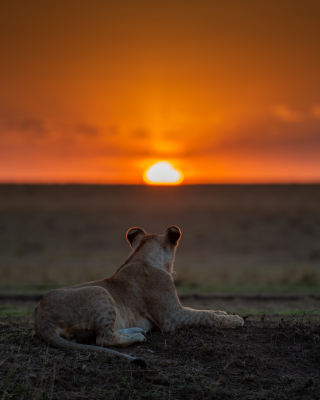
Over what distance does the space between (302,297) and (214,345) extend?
8796 mm

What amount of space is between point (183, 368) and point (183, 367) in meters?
0.03

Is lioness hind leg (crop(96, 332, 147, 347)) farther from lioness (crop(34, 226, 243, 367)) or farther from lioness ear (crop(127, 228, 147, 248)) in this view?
lioness ear (crop(127, 228, 147, 248))

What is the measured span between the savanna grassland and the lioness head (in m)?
0.38

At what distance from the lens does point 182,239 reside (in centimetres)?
3884

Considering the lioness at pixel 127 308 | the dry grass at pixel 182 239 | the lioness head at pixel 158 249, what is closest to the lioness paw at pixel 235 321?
the lioness at pixel 127 308

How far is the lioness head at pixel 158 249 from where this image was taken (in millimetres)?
7280

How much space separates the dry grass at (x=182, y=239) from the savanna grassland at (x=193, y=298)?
0.11 meters

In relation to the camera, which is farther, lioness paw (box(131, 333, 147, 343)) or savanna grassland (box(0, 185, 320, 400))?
lioness paw (box(131, 333, 147, 343))

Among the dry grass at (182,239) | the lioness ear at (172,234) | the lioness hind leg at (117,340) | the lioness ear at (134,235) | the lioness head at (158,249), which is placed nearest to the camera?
the lioness hind leg at (117,340)

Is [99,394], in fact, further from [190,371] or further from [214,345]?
[214,345]

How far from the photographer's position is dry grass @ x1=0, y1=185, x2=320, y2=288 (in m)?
19.9

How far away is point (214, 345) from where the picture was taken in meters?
5.98

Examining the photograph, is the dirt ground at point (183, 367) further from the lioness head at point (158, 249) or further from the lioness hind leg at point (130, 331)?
the lioness head at point (158, 249)

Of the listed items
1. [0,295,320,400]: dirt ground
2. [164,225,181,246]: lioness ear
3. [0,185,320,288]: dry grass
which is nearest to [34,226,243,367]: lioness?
[164,225,181,246]: lioness ear
